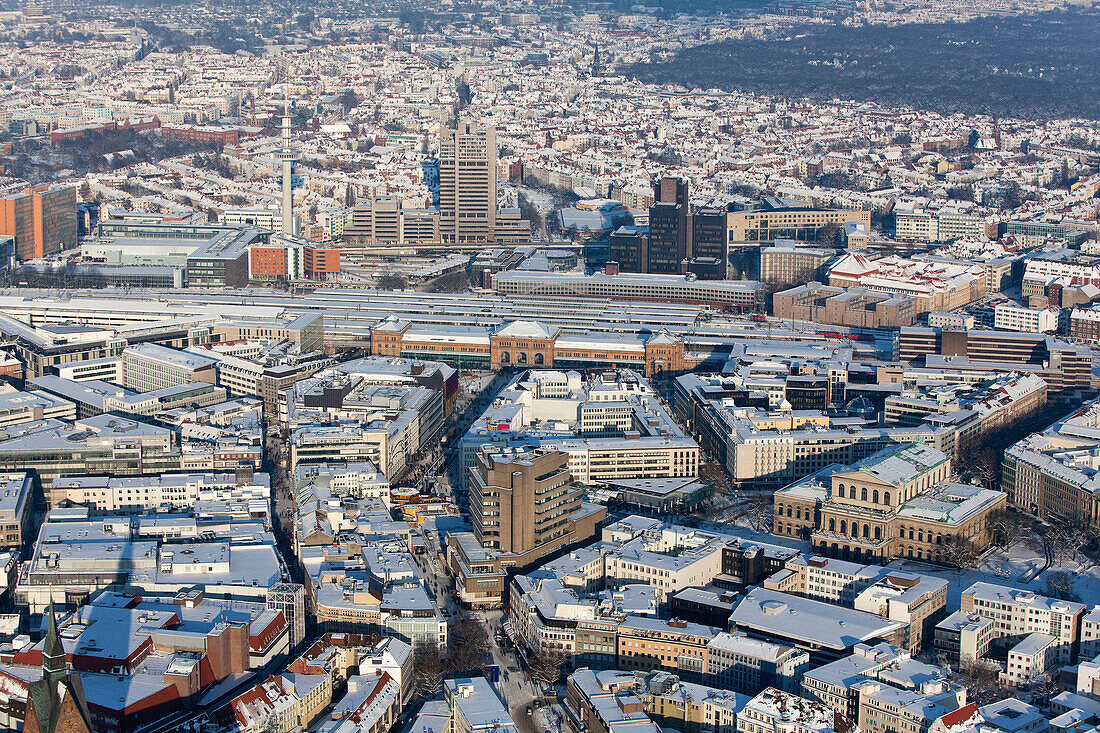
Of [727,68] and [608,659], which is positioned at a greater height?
[727,68]

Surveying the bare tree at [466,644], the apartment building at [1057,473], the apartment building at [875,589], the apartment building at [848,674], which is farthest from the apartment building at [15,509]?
the apartment building at [1057,473]

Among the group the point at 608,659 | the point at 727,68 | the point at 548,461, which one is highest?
the point at 727,68

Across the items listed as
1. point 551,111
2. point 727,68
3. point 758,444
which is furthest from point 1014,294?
point 727,68

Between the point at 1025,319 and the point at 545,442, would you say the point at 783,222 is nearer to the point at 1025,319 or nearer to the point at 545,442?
the point at 1025,319

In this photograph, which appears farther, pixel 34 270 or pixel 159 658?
pixel 34 270

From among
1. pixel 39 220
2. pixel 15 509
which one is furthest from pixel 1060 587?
pixel 39 220

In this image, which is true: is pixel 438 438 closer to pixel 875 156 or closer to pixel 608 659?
pixel 608 659

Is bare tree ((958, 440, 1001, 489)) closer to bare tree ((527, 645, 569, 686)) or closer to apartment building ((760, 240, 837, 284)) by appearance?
bare tree ((527, 645, 569, 686))
